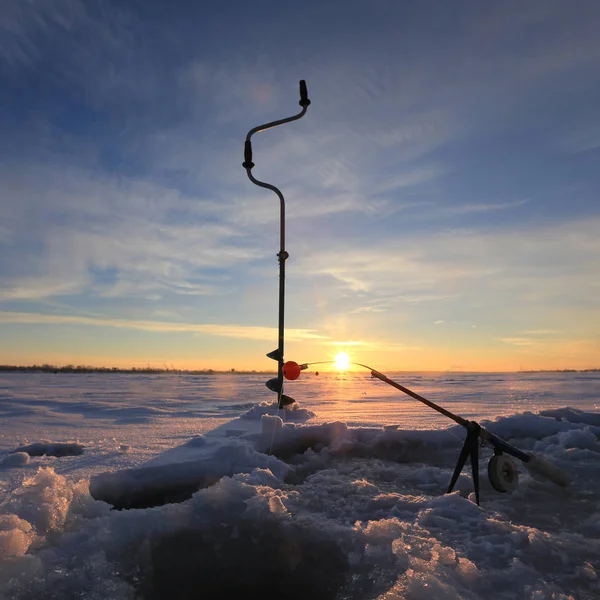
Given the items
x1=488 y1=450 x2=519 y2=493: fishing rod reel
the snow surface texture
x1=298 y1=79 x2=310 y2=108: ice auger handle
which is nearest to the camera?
the snow surface texture

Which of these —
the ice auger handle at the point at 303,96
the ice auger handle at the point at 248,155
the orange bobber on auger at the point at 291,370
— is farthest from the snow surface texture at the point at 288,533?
the ice auger handle at the point at 303,96

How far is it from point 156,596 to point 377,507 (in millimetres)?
2197

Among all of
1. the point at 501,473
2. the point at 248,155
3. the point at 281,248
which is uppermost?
the point at 248,155

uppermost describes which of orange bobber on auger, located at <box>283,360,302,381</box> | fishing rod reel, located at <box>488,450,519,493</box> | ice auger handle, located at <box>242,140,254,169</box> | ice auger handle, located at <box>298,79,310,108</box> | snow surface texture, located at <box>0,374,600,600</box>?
ice auger handle, located at <box>298,79,310,108</box>

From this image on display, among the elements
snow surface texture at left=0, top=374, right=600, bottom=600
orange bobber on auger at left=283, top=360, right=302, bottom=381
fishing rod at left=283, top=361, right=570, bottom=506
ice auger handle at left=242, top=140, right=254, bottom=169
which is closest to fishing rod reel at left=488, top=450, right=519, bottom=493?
fishing rod at left=283, top=361, right=570, bottom=506

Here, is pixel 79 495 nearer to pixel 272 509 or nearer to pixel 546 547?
pixel 272 509

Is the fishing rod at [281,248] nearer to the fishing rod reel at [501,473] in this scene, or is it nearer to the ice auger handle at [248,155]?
the ice auger handle at [248,155]

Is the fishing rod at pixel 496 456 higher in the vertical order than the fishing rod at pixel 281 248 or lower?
lower

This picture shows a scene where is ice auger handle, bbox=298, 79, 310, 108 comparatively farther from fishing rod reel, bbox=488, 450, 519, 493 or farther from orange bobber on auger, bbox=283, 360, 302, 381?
fishing rod reel, bbox=488, 450, 519, 493

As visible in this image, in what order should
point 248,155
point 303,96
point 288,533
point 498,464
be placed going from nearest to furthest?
point 288,533
point 498,464
point 303,96
point 248,155

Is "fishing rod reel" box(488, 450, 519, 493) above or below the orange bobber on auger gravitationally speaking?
below

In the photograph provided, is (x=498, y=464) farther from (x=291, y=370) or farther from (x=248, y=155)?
(x=248, y=155)

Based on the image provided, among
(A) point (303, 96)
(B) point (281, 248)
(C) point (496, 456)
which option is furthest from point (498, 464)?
(A) point (303, 96)

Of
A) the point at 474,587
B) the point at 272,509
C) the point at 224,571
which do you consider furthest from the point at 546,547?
the point at 224,571
